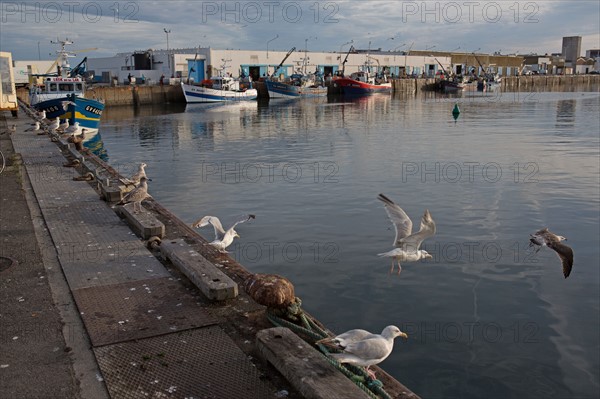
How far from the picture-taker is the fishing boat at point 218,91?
64.9 meters

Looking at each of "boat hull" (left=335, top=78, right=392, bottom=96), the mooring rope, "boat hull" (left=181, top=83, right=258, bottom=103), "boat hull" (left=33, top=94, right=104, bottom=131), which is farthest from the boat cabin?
"boat hull" (left=335, top=78, right=392, bottom=96)

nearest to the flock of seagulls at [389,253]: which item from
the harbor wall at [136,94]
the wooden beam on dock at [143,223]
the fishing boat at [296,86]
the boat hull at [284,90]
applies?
the wooden beam on dock at [143,223]

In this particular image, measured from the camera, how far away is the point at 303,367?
4.05 m

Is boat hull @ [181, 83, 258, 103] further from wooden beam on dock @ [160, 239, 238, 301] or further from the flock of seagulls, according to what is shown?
wooden beam on dock @ [160, 239, 238, 301]

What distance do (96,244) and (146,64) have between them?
258 ft

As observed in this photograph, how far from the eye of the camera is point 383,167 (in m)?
19.4

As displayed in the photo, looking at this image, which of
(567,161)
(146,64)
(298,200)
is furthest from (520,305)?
(146,64)

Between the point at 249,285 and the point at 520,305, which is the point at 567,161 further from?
the point at 249,285

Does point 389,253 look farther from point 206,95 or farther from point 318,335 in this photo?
point 206,95

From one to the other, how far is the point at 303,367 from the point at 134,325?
184 centimetres

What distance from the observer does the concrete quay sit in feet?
13.4

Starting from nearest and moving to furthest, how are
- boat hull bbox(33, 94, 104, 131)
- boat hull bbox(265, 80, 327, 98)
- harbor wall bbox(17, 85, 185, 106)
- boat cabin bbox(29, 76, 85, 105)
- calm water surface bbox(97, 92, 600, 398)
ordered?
calm water surface bbox(97, 92, 600, 398), boat hull bbox(33, 94, 104, 131), boat cabin bbox(29, 76, 85, 105), harbor wall bbox(17, 85, 185, 106), boat hull bbox(265, 80, 327, 98)

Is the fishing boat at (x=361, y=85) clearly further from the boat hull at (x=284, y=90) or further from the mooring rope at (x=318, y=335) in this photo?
the mooring rope at (x=318, y=335)

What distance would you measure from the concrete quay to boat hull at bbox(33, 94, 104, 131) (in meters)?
23.3
